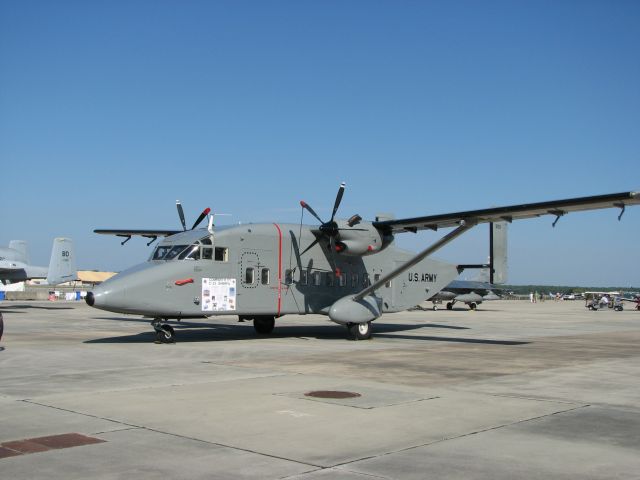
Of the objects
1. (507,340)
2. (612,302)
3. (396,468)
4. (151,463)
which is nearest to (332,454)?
(396,468)

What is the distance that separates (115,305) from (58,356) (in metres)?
2.65

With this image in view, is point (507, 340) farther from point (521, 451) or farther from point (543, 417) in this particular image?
point (521, 451)

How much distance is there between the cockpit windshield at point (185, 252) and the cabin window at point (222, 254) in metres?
0.26

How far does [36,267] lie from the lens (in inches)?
1843

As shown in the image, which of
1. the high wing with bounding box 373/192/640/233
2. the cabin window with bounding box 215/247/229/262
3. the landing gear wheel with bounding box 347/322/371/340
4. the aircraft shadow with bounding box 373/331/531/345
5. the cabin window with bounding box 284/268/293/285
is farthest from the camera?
the landing gear wheel with bounding box 347/322/371/340

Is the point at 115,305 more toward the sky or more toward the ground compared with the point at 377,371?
A: more toward the sky

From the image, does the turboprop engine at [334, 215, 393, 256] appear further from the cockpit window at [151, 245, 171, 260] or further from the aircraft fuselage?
the cockpit window at [151, 245, 171, 260]

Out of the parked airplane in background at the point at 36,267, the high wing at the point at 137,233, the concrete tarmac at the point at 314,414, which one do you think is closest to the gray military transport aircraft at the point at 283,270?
the concrete tarmac at the point at 314,414

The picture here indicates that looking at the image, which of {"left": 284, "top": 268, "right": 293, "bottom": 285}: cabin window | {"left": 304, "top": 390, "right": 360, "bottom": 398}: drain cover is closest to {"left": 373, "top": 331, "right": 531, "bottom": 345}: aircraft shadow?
{"left": 284, "top": 268, "right": 293, "bottom": 285}: cabin window

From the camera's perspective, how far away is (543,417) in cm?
A: 878

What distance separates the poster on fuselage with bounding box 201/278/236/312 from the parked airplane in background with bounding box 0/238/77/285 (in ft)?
96.9

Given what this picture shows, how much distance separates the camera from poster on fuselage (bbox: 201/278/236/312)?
63.8 feet

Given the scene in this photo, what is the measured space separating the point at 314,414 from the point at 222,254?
11989 millimetres

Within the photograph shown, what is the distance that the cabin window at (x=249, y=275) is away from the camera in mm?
20562
